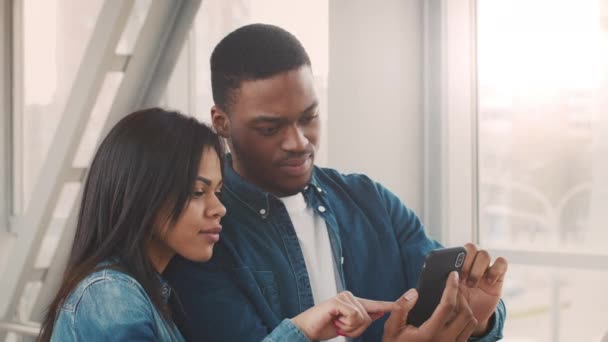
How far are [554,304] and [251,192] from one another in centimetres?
91

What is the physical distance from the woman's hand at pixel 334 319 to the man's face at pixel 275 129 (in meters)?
0.25

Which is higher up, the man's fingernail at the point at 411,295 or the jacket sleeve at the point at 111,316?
the jacket sleeve at the point at 111,316

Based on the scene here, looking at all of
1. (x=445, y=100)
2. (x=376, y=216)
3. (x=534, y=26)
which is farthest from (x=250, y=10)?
(x=376, y=216)

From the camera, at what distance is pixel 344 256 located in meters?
1.33

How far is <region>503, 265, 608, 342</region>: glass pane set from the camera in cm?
180

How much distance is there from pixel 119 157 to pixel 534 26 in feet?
3.56

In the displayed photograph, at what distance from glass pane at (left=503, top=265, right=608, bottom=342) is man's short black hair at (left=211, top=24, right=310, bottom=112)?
90 cm

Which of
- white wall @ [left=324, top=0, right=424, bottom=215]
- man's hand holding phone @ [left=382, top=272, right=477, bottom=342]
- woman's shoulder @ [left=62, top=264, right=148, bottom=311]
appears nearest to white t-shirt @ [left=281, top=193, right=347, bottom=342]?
man's hand holding phone @ [left=382, top=272, right=477, bottom=342]

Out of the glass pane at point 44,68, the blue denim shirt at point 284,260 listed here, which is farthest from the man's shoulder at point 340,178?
the glass pane at point 44,68

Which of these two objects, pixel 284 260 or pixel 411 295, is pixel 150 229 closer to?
pixel 284 260

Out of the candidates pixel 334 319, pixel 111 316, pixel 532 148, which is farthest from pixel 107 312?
pixel 532 148

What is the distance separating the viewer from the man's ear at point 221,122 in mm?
1322

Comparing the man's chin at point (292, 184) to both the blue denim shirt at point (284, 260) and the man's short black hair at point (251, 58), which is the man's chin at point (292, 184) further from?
the man's short black hair at point (251, 58)

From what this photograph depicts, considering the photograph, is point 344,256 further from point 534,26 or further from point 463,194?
point 534,26
